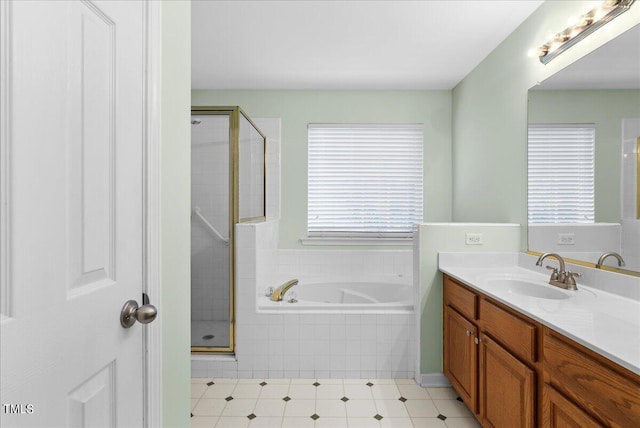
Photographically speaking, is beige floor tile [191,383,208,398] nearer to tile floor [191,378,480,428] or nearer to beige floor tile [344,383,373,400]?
tile floor [191,378,480,428]

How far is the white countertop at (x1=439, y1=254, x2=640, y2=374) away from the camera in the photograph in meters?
1.00

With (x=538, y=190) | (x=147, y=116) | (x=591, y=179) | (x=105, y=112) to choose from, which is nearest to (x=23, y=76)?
(x=105, y=112)

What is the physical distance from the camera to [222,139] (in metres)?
2.90

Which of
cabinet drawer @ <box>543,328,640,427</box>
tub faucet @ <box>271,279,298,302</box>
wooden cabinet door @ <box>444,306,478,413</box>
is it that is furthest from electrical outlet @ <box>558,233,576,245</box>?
tub faucet @ <box>271,279,298,302</box>

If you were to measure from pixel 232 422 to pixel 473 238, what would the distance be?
193 cm

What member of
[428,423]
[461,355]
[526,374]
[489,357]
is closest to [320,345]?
[428,423]

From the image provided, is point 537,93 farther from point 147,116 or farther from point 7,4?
point 7,4

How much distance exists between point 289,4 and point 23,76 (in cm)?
191

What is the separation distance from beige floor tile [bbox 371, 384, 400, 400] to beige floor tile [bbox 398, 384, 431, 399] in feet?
0.13

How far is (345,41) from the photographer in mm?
2582

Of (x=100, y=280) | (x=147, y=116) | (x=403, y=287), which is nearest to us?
(x=100, y=280)

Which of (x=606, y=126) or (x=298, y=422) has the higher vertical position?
(x=606, y=126)

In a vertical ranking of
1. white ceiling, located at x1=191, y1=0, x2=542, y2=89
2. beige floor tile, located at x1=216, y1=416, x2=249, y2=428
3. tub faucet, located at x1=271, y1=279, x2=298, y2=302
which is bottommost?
beige floor tile, located at x1=216, y1=416, x2=249, y2=428

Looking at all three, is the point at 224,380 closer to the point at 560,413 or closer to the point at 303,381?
the point at 303,381
